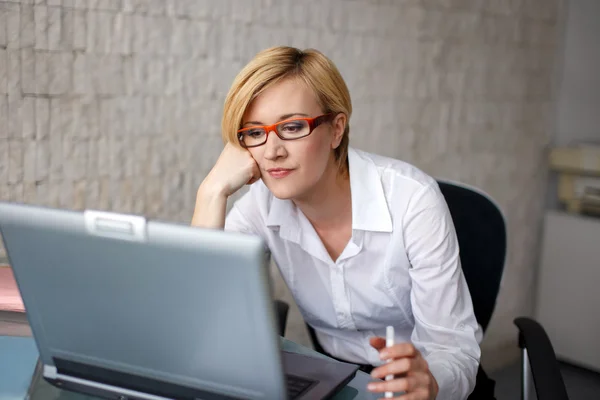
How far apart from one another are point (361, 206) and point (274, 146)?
26 centimetres

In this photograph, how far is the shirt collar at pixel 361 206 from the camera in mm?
1687

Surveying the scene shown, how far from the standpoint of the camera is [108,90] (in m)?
2.24

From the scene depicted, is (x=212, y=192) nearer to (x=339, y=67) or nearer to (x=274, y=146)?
(x=274, y=146)

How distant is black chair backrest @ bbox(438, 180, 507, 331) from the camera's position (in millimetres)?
1898

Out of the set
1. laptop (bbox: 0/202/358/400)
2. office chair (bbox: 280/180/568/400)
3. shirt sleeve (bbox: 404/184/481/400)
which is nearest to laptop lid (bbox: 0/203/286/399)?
laptop (bbox: 0/202/358/400)

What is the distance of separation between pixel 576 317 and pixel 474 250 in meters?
1.86

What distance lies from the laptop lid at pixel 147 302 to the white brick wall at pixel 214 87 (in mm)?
1118

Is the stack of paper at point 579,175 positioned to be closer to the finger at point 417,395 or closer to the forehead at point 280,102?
the forehead at point 280,102

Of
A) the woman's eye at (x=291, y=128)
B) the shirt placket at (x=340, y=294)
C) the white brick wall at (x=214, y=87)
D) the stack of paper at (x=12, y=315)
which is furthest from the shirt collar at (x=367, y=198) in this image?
the white brick wall at (x=214, y=87)

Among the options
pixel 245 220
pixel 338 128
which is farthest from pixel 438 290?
pixel 245 220

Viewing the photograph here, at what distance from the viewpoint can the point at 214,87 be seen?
246cm

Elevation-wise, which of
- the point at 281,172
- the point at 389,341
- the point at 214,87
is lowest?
the point at 389,341

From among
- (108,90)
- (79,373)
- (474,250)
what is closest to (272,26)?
(108,90)

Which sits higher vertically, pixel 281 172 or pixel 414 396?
pixel 281 172
